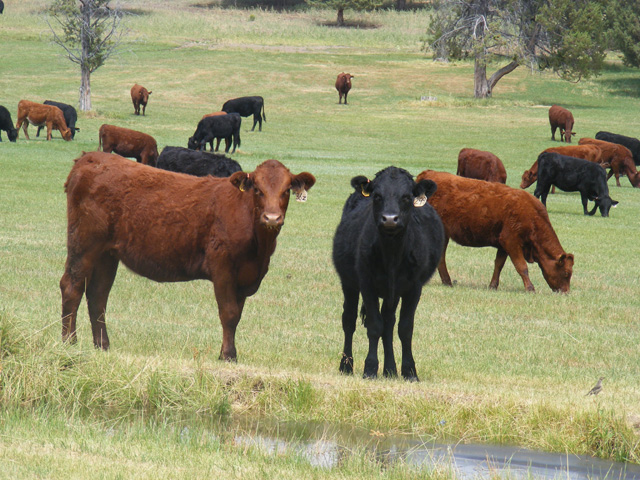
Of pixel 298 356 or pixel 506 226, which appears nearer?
pixel 298 356

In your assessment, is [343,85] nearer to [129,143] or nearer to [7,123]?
[7,123]

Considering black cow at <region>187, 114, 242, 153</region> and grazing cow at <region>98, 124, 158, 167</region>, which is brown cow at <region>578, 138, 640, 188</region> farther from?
grazing cow at <region>98, 124, 158, 167</region>

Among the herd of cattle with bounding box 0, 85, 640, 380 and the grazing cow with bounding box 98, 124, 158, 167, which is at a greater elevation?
the herd of cattle with bounding box 0, 85, 640, 380

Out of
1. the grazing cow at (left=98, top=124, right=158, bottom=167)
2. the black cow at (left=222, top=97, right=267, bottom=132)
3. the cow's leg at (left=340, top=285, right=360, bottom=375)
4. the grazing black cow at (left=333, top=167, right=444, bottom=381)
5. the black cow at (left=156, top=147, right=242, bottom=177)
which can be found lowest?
the black cow at (left=222, top=97, right=267, bottom=132)

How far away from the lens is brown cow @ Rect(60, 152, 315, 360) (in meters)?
7.29

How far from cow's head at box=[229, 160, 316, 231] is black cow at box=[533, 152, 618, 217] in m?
16.4

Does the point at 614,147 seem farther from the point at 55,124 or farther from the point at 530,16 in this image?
the point at 530,16

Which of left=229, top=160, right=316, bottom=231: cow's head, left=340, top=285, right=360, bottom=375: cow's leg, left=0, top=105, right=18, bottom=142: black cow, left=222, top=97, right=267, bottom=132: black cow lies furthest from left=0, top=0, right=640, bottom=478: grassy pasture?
left=222, top=97, right=267, bottom=132: black cow

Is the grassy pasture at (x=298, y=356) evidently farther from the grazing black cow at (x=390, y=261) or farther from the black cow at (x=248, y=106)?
the black cow at (x=248, y=106)

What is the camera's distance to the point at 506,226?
12.8 meters

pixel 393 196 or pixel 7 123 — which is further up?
pixel 393 196

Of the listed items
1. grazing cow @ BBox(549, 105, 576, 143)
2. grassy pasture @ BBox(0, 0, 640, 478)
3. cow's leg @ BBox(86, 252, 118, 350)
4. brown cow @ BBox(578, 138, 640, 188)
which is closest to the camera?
grassy pasture @ BBox(0, 0, 640, 478)

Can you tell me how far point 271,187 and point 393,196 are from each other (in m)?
0.99

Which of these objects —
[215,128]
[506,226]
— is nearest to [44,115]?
[215,128]
